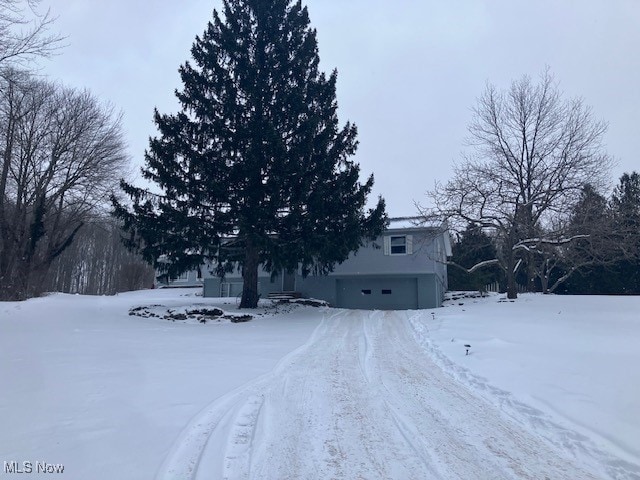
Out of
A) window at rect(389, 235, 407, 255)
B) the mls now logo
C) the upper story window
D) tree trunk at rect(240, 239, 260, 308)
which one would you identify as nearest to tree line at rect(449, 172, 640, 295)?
the upper story window

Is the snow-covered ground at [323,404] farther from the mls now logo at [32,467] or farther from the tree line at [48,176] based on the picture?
the tree line at [48,176]

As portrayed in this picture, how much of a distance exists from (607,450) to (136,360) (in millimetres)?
7719

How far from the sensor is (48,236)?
27.9 meters

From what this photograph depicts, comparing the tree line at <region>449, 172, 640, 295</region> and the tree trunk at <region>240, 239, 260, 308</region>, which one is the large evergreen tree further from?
the tree line at <region>449, 172, 640, 295</region>

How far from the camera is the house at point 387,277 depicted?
78.5ft

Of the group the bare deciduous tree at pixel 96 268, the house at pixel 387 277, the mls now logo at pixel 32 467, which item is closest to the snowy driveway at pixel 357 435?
the mls now logo at pixel 32 467

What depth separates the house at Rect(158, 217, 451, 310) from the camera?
23.9 metres

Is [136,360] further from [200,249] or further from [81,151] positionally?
[81,151]

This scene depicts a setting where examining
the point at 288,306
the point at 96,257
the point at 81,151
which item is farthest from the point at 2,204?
the point at 96,257

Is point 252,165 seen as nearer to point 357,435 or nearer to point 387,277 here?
point 387,277

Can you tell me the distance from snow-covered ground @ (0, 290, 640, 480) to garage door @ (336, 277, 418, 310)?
1214 cm

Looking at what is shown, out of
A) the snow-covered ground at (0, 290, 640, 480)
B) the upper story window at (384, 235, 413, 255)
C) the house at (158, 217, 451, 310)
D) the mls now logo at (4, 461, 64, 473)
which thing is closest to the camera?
the mls now logo at (4, 461, 64, 473)

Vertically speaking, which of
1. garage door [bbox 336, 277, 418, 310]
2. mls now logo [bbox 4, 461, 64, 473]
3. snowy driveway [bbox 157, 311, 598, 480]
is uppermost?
garage door [bbox 336, 277, 418, 310]

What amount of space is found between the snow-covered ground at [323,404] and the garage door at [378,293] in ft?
39.8
